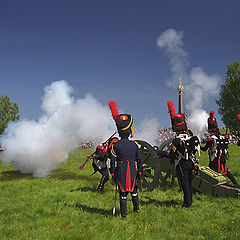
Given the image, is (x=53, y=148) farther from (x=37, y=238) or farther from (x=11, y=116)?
(x=11, y=116)

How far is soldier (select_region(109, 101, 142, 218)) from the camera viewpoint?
475 centimetres

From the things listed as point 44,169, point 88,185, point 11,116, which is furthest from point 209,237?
point 11,116

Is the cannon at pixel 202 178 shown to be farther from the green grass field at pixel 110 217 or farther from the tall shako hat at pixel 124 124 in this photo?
the tall shako hat at pixel 124 124

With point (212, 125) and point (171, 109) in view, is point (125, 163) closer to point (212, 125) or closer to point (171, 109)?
point (171, 109)

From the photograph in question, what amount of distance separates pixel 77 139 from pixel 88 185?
3.41 m

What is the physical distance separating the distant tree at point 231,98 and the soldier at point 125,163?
36.1m

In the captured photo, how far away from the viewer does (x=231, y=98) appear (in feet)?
123

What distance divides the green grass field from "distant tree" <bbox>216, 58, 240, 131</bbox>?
34.5m

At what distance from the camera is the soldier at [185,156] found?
5.29 metres

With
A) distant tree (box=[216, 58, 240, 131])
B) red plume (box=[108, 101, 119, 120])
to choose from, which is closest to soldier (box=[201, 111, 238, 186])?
red plume (box=[108, 101, 119, 120])

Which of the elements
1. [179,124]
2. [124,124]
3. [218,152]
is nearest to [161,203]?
[179,124]

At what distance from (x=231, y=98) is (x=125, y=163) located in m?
38.0

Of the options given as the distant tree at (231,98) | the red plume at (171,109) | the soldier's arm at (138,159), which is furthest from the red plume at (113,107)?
the distant tree at (231,98)

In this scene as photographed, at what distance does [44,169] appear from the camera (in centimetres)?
1145
